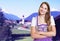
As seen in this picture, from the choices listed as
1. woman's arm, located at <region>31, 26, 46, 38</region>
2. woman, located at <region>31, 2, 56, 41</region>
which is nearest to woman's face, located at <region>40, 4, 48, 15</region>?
woman, located at <region>31, 2, 56, 41</region>

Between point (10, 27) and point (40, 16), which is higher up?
point (40, 16)

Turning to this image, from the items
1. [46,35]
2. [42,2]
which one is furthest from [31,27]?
[42,2]

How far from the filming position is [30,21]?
53.9 inches

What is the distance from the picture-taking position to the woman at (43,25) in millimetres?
1287

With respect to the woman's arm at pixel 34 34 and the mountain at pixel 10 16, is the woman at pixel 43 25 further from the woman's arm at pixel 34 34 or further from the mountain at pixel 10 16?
the mountain at pixel 10 16

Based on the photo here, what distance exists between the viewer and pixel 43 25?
4.37 feet

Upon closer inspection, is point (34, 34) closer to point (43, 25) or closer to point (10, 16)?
point (43, 25)

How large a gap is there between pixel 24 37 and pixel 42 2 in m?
0.42

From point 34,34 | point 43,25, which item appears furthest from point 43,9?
point 34,34

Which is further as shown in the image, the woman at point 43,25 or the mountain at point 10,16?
the mountain at point 10,16

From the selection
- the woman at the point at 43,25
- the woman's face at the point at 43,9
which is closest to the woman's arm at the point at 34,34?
the woman at the point at 43,25

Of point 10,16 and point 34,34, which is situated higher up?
point 10,16

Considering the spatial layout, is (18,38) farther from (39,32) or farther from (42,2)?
(42,2)

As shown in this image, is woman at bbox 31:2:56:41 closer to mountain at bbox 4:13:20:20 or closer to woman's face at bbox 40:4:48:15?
woman's face at bbox 40:4:48:15
